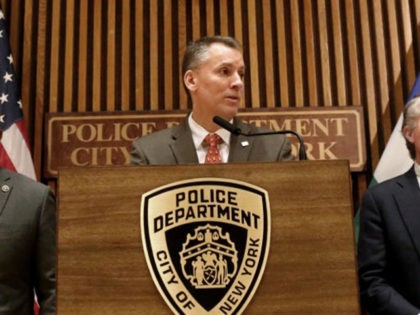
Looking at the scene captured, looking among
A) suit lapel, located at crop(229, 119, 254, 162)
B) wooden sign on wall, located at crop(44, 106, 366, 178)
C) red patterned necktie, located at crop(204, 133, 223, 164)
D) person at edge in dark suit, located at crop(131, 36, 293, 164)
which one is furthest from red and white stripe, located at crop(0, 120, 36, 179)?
suit lapel, located at crop(229, 119, 254, 162)

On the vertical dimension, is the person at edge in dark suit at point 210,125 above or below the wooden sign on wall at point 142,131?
above

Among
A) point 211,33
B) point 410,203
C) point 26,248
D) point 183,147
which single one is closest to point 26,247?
point 26,248

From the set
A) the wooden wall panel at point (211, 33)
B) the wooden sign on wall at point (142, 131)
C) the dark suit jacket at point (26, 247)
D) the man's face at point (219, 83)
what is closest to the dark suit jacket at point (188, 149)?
the man's face at point (219, 83)

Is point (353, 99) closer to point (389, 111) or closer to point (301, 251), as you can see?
point (389, 111)

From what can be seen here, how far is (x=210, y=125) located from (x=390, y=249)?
36.1 inches

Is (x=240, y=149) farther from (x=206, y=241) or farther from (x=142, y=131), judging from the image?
(x=142, y=131)

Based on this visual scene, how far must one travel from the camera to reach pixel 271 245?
159cm

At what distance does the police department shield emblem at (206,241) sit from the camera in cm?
155

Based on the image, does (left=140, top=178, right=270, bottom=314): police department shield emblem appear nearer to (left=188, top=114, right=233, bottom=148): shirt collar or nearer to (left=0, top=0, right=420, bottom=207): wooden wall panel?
(left=188, top=114, right=233, bottom=148): shirt collar

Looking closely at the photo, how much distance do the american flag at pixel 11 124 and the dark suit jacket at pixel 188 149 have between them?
158 centimetres

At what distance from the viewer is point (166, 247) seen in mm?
1579

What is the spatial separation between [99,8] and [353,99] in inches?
70.5

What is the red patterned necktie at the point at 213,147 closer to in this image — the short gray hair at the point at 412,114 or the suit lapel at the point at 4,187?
the suit lapel at the point at 4,187

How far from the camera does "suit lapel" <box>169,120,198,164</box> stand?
7.87 ft
